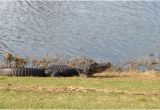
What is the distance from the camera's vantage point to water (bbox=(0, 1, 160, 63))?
80.5 feet

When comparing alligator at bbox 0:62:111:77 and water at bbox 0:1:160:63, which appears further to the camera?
water at bbox 0:1:160:63

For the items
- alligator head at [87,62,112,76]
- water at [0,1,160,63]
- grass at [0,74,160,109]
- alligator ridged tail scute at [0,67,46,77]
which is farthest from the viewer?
water at [0,1,160,63]

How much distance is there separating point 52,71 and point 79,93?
5.14m

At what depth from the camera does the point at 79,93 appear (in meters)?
10.9

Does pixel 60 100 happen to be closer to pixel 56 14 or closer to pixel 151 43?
pixel 151 43

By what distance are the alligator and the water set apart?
593cm

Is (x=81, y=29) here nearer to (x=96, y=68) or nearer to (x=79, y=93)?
(x=96, y=68)

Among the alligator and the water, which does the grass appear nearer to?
the alligator

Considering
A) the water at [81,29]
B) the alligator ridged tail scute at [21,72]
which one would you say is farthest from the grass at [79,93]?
the water at [81,29]

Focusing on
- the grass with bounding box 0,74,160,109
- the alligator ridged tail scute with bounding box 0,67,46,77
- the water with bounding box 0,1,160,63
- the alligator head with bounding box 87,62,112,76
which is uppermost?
the water with bounding box 0,1,160,63

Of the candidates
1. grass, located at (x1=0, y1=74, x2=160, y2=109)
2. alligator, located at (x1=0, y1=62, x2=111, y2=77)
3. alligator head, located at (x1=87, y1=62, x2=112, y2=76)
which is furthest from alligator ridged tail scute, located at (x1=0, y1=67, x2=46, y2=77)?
grass, located at (x1=0, y1=74, x2=160, y2=109)

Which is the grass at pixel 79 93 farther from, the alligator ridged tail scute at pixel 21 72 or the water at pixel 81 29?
the water at pixel 81 29

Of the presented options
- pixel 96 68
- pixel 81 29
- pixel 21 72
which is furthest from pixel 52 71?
pixel 81 29

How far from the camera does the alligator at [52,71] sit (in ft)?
50.2
